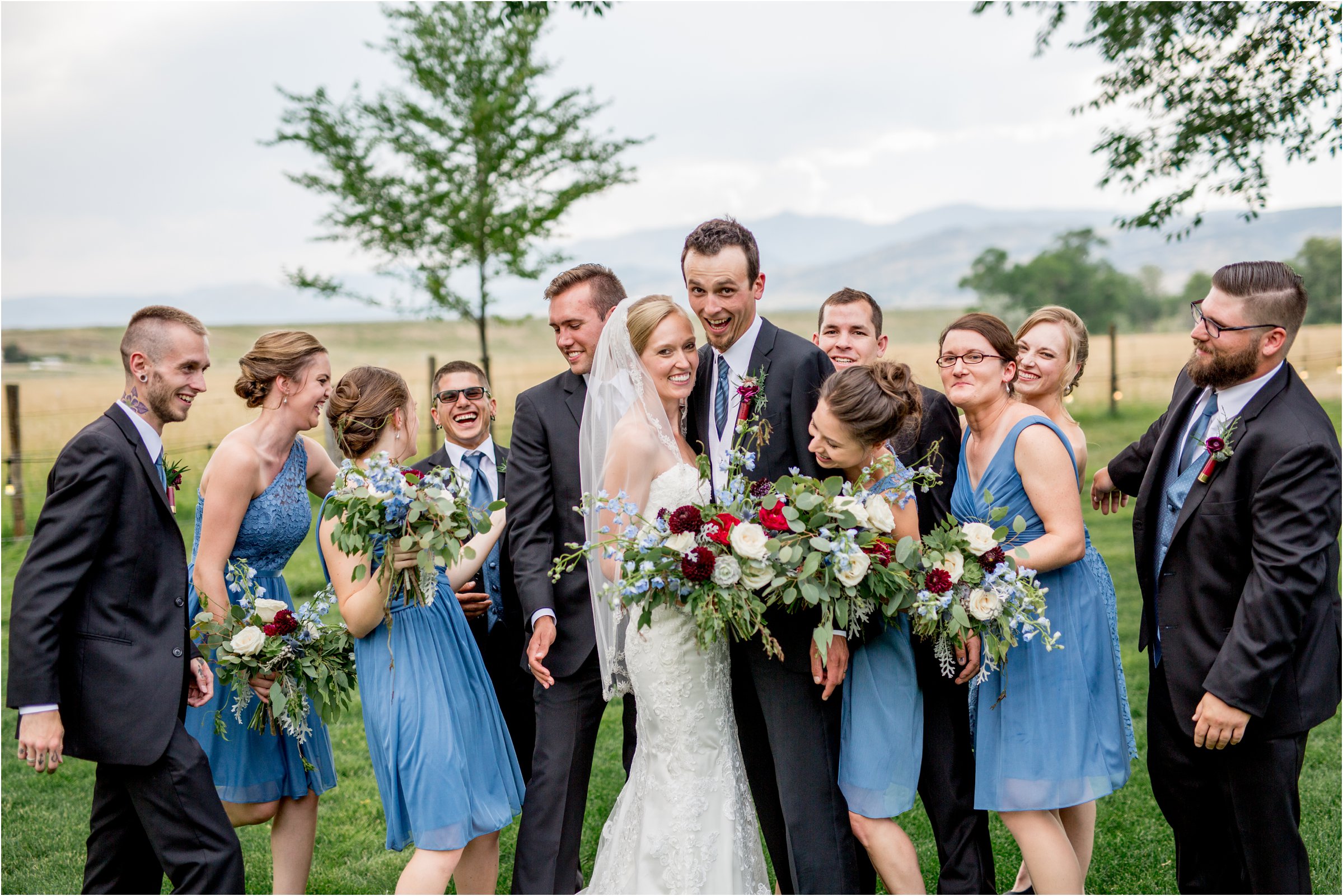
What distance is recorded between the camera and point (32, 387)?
2592cm

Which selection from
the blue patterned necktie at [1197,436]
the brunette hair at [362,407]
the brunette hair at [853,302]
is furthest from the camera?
the brunette hair at [853,302]

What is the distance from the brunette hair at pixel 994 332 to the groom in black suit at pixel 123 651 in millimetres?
2987

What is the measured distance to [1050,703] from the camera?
13.5 ft

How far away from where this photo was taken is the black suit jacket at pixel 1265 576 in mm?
3770

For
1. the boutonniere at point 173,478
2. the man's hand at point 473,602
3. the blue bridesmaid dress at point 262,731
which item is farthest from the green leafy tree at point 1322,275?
the boutonniere at point 173,478

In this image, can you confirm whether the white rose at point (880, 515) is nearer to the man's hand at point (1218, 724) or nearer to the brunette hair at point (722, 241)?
the brunette hair at point (722, 241)

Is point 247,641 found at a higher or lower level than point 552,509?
lower

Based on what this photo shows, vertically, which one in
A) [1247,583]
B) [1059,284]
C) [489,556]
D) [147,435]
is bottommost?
[489,556]

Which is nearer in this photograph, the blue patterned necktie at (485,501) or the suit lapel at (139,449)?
the suit lapel at (139,449)

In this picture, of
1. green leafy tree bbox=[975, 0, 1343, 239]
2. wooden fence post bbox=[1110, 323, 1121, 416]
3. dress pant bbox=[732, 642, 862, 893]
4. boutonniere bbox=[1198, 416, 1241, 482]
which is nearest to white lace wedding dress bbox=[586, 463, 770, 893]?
dress pant bbox=[732, 642, 862, 893]

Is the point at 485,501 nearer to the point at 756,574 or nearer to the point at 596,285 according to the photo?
the point at 596,285

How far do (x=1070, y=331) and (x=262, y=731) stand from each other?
4.29 m

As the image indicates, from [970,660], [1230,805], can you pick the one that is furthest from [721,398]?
[1230,805]

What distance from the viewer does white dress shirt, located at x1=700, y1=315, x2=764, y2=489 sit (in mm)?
4496
